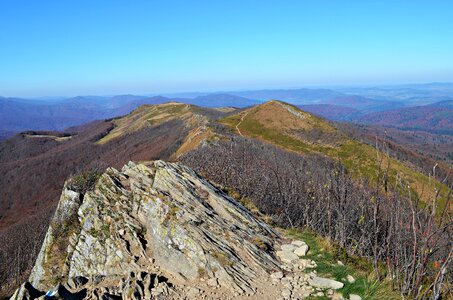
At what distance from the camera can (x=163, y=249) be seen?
1220 cm

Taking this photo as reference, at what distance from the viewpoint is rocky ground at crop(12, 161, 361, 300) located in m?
10.2

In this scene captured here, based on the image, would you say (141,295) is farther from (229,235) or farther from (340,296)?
(340,296)

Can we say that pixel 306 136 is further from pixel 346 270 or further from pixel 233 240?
pixel 346 270

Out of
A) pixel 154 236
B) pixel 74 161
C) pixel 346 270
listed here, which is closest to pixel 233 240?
pixel 154 236

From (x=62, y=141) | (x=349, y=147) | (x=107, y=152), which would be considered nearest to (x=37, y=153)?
(x=62, y=141)

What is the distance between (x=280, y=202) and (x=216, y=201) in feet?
17.5

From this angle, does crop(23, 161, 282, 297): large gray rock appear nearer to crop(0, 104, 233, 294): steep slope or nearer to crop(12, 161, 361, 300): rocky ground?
crop(12, 161, 361, 300): rocky ground

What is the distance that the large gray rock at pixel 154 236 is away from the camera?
445 inches

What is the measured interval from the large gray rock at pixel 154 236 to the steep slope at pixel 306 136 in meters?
50.4

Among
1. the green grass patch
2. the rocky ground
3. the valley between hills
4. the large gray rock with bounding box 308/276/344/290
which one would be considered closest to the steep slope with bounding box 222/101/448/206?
the valley between hills

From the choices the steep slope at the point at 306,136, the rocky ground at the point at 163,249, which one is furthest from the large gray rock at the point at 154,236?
the steep slope at the point at 306,136

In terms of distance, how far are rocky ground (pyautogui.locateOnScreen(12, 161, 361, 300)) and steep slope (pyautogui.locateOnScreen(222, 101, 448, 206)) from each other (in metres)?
50.6

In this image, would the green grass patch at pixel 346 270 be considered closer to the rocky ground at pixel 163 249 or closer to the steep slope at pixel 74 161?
the rocky ground at pixel 163 249

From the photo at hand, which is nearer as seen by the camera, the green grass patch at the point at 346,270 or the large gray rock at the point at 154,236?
the green grass patch at the point at 346,270
